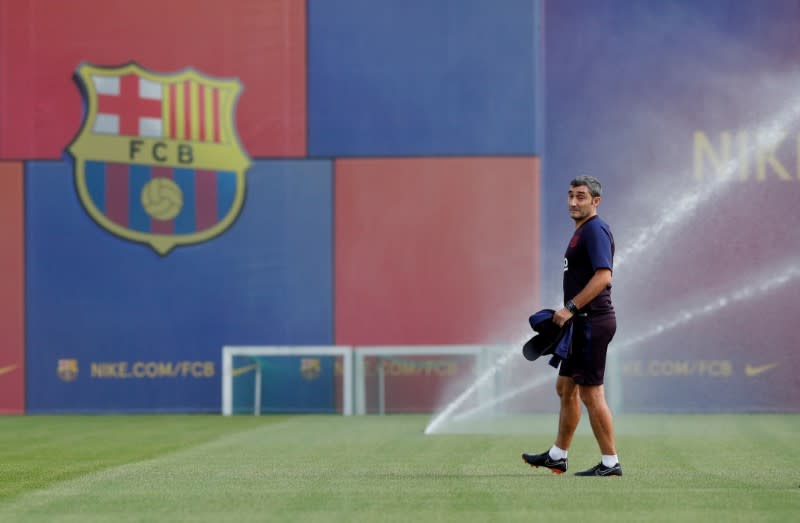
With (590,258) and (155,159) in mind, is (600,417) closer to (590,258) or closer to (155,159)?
(590,258)

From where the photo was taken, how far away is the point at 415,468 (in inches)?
299

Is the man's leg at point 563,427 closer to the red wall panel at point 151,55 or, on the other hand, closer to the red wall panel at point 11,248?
the red wall panel at point 151,55

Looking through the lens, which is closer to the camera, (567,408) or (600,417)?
(600,417)

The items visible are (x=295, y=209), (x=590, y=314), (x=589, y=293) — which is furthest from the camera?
(x=295, y=209)

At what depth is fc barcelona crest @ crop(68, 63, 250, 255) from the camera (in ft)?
46.6

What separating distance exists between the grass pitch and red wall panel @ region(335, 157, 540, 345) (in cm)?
246

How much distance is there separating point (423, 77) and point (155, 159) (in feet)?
9.77

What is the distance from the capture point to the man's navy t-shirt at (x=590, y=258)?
22.9 feet

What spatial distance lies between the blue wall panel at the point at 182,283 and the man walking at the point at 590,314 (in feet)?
23.8

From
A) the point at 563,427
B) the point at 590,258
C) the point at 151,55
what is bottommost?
the point at 563,427

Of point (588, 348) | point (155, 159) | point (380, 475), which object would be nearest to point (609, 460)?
point (588, 348)

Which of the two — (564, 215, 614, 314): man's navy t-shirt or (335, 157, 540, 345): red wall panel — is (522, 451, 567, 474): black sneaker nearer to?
(564, 215, 614, 314): man's navy t-shirt

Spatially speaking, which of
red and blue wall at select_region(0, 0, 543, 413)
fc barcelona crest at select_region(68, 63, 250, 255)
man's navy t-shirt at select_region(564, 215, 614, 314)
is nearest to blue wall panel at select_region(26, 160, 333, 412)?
red and blue wall at select_region(0, 0, 543, 413)

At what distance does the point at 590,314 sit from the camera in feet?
23.2
